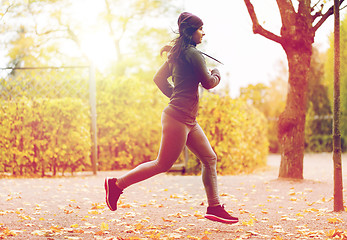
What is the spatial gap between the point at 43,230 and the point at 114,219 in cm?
80

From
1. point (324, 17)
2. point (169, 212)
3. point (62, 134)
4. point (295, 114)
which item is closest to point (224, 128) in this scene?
point (295, 114)

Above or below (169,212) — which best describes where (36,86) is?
above

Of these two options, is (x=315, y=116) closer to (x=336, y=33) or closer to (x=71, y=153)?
(x=71, y=153)

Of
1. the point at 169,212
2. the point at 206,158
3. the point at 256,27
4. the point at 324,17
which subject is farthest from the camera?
the point at 324,17

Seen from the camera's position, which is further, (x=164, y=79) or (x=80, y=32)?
(x=80, y=32)

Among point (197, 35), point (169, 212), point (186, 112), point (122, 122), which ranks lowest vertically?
point (169, 212)

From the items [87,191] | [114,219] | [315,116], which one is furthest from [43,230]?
[315,116]

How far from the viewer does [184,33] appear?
3.93m

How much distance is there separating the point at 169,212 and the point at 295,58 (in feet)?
12.0

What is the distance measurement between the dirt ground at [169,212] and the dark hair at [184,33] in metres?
1.59

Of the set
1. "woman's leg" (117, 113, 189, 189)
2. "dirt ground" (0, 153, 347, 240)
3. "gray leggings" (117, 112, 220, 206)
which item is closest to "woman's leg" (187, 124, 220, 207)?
"gray leggings" (117, 112, 220, 206)

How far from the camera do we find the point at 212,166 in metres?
4.04

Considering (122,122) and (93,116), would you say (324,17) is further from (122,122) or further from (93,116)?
(122,122)

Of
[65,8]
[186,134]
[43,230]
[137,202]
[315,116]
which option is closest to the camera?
[186,134]
